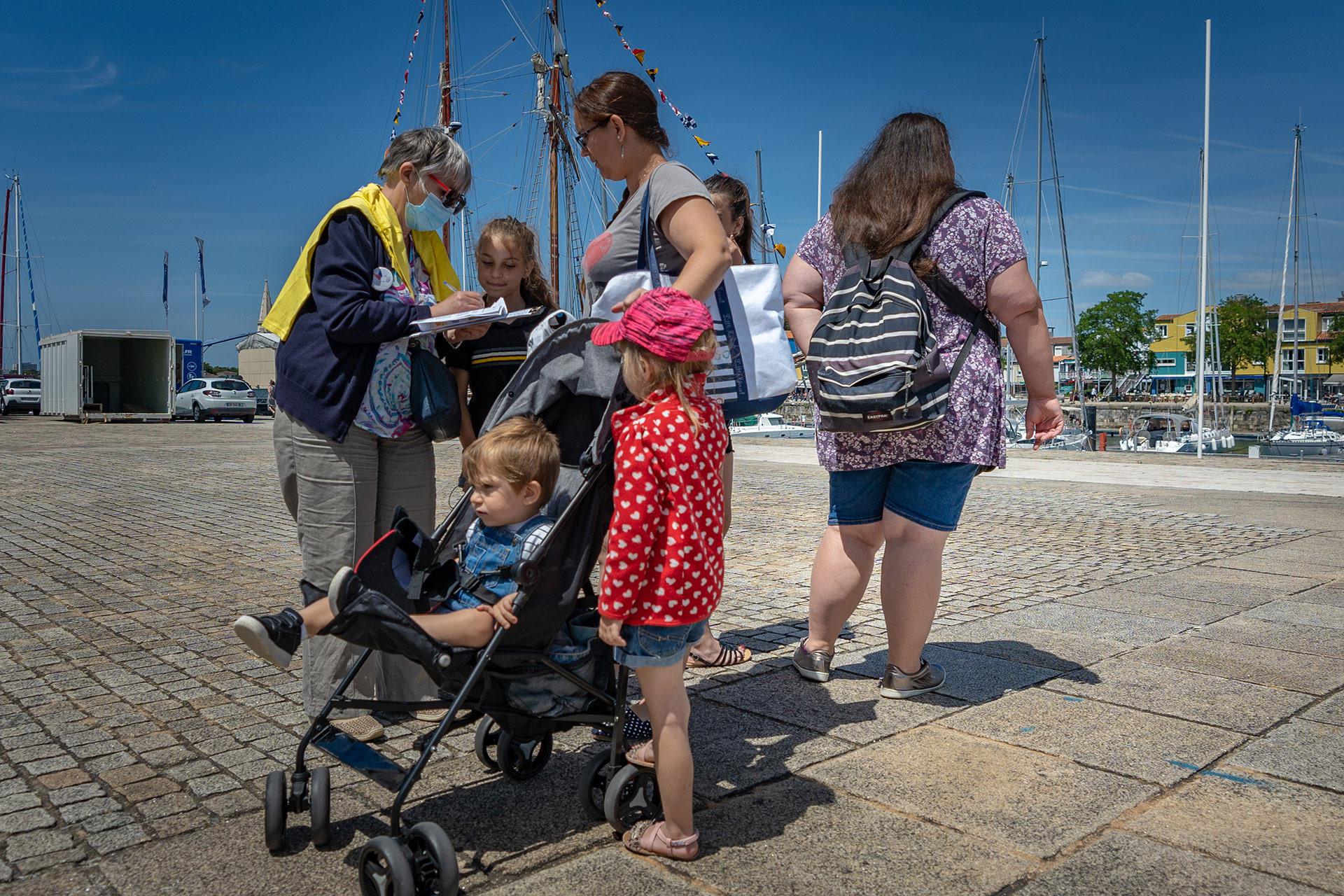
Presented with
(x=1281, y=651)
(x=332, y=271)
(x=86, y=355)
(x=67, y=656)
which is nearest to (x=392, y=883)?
(x=332, y=271)

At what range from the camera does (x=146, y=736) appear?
3.54 metres

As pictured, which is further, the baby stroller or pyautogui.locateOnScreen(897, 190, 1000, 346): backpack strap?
pyautogui.locateOnScreen(897, 190, 1000, 346): backpack strap

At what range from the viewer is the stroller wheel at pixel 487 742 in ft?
10.3

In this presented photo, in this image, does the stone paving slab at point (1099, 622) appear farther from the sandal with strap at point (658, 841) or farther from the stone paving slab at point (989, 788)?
the sandal with strap at point (658, 841)

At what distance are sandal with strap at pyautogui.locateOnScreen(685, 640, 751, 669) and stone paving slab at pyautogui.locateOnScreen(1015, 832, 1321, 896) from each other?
1.98 meters

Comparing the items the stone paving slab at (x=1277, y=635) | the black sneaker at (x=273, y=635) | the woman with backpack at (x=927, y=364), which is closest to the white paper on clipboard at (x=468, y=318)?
the black sneaker at (x=273, y=635)

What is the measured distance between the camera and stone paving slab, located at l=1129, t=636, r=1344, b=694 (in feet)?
13.4

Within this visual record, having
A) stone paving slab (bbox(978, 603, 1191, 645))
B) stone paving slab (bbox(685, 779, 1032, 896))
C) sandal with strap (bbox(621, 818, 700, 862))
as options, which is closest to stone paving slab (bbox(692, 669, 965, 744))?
stone paving slab (bbox(685, 779, 1032, 896))

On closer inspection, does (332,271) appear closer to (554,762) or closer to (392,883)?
(554,762)

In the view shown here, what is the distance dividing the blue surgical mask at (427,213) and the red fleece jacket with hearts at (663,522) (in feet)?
4.70

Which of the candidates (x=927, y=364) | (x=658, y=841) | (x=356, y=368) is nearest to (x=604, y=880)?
(x=658, y=841)

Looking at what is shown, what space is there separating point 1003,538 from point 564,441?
6.14m

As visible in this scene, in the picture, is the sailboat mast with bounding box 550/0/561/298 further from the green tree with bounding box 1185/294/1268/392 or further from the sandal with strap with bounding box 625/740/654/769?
the green tree with bounding box 1185/294/1268/392

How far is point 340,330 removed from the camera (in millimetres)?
3305
